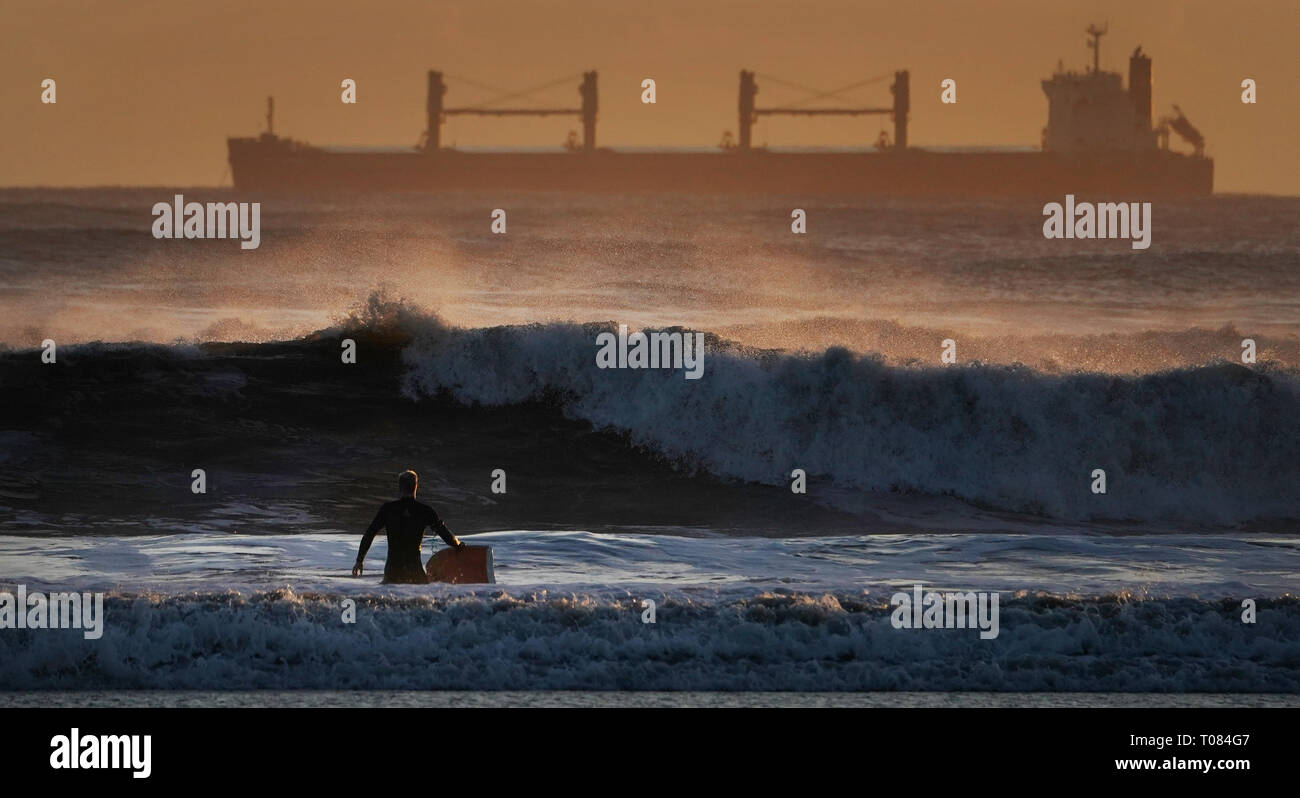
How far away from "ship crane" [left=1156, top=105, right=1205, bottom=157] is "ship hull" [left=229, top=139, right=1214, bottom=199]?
4.20 feet

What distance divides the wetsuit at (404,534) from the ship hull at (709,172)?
4642 inches

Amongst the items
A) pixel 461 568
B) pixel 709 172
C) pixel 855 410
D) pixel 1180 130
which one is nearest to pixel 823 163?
pixel 709 172

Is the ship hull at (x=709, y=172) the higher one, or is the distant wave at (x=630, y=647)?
the ship hull at (x=709, y=172)

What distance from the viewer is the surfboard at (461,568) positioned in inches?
443

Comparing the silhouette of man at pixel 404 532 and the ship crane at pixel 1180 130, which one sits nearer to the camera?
the silhouette of man at pixel 404 532

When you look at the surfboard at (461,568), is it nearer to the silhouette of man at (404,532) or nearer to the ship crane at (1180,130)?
the silhouette of man at (404,532)

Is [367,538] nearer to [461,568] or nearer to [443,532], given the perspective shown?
[443,532]

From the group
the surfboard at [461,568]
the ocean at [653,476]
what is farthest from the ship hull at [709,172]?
the surfboard at [461,568]

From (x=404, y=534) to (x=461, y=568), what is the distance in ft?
1.50
